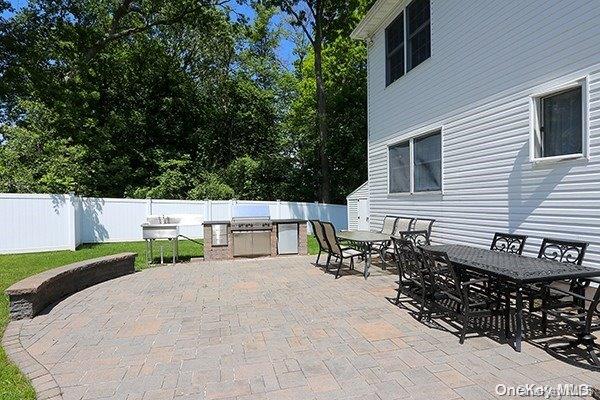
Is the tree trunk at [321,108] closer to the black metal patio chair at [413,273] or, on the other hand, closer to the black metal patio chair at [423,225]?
the black metal patio chair at [423,225]

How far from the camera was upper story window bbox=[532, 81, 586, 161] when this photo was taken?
4660mm

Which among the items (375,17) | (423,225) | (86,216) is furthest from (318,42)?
(423,225)

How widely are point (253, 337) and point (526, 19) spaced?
582 cm

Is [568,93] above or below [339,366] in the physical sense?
above

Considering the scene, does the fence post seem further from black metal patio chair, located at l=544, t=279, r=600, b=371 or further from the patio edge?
black metal patio chair, located at l=544, t=279, r=600, b=371

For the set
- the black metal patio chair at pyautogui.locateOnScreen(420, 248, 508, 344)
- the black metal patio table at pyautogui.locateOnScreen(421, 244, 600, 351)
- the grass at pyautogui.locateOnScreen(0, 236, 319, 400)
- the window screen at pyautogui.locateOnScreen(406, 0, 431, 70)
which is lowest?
the grass at pyautogui.locateOnScreen(0, 236, 319, 400)

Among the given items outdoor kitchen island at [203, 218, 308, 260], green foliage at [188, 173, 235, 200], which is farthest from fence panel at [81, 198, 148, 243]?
outdoor kitchen island at [203, 218, 308, 260]

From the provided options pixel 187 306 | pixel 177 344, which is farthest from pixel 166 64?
pixel 177 344

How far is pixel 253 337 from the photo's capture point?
4.03 m

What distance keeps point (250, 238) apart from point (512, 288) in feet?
22.1

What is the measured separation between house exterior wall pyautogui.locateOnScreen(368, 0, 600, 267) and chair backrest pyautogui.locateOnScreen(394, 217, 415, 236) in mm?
280

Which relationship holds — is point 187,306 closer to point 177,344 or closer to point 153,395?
point 177,344

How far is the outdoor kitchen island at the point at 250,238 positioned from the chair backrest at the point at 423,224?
309 cm

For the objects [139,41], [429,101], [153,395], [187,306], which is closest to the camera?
[153,395]
